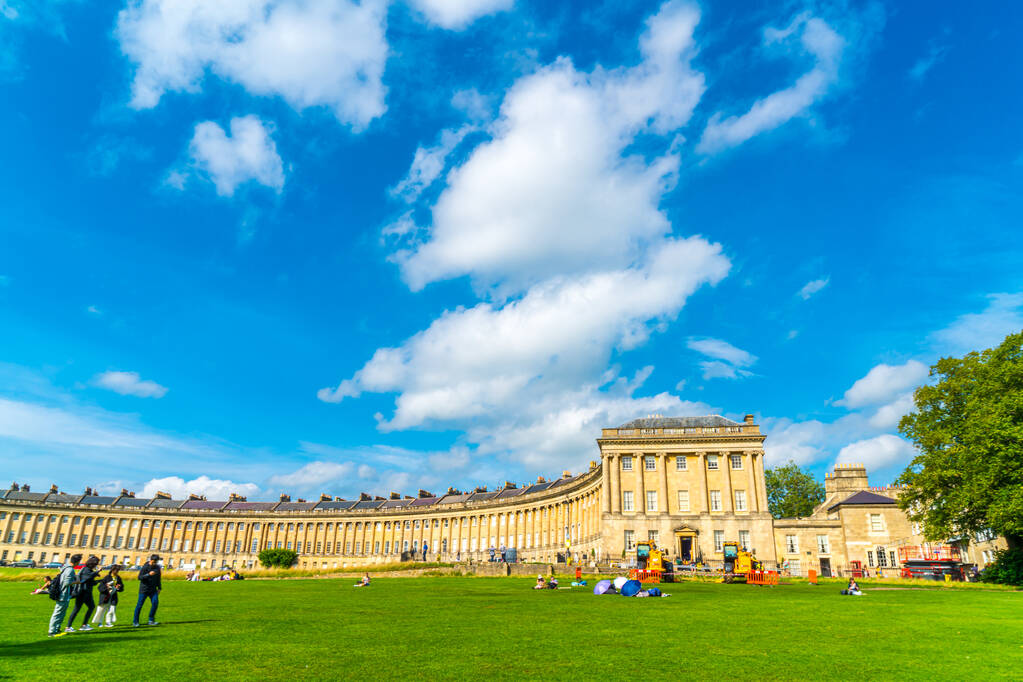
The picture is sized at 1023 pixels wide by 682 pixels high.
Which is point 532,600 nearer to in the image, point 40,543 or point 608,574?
point 608,574

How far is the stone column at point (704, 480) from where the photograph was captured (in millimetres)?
63844

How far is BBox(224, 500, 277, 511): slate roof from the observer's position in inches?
4877

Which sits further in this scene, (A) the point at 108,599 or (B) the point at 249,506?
(B) the point at 249,506

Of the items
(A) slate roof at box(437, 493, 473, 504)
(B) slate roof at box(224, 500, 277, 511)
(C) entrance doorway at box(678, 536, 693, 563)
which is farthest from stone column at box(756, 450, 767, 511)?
(B) slate roof at box(224, 500, 277, 511)

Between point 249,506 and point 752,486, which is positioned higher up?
point 752,486

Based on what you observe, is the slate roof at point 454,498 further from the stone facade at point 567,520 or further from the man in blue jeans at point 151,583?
the man in blue jeans at point 151,583

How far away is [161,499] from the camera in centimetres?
12788

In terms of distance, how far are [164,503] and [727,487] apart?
379 feet

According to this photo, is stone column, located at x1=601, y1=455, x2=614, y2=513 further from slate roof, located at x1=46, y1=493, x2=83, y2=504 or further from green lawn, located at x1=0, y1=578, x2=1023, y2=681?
slate roof, located at x1=46, y1=493, x2=83, y2=504

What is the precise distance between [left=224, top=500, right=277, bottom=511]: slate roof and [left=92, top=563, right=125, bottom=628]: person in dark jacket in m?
119

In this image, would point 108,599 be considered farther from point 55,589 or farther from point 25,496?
point 25,496

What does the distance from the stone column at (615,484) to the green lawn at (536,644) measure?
44829 mm

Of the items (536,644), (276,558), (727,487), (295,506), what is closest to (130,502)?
(295,506)

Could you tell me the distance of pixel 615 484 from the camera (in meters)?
65.5
